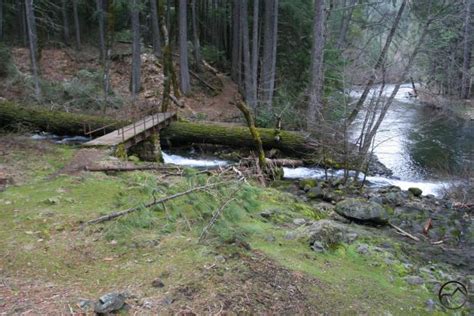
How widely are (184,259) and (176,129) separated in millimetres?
9753

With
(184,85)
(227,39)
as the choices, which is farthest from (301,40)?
(227,39)

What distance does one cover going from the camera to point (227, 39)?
2834 centimetres

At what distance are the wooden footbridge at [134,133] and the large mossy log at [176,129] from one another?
637 millimetres

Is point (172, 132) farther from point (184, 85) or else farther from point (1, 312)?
point (1, 312)

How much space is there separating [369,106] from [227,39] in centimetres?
1878

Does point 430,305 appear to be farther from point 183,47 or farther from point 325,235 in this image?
point 183,47

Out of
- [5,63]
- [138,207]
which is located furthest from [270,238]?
[5,63]

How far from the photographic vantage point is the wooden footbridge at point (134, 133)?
10309mm

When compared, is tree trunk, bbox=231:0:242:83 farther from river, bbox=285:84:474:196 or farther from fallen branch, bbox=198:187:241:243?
fallen branch, bbox=198:187:241:243

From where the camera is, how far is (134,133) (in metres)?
11.2

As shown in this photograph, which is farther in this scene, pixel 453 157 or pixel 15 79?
pixel 15 79

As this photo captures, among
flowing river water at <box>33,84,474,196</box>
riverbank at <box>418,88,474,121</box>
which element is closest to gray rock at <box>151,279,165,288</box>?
flowing river water at <box>33,84,474,196</box>

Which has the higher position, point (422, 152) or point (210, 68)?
point (210, 68)

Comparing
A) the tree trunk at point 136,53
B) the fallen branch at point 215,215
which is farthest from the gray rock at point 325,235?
the tree trunk at point 136,53
